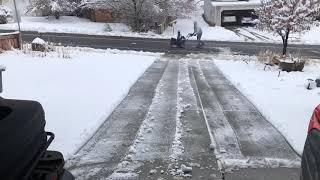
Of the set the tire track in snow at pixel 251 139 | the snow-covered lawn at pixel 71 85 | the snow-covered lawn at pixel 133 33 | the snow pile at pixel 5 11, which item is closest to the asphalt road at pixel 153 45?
the snow-covered lawn at pixel 133 33

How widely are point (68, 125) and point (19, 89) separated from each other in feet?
11.4

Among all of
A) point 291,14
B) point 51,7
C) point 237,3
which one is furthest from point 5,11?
point 291,14

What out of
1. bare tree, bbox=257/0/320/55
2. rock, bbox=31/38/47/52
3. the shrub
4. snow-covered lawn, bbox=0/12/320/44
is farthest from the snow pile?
bare tree, bbox=257/0/320/55

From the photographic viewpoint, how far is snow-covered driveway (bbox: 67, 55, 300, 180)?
5.62 meters

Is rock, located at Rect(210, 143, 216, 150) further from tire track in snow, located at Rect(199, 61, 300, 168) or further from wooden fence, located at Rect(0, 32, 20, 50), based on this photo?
wooden fence, located at Rect(0, 32, 20, 50)

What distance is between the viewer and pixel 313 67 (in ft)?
62.4

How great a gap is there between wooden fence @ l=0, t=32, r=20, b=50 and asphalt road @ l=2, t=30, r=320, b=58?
5148mm

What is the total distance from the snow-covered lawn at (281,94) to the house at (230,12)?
20.8 metres

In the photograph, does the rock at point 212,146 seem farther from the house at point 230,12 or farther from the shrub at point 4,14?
the house at point 230,12

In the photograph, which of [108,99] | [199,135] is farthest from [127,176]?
[108,99]

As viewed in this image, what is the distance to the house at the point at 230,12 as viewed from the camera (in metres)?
39.2

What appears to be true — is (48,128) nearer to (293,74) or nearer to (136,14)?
(293,74)

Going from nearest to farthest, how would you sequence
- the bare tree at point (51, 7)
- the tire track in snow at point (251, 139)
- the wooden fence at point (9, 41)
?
the tire track in snow at point (251, 139), the wooden fence at point (9, 41), the bare tree at point (51, 7)

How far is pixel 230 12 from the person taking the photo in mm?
40188
